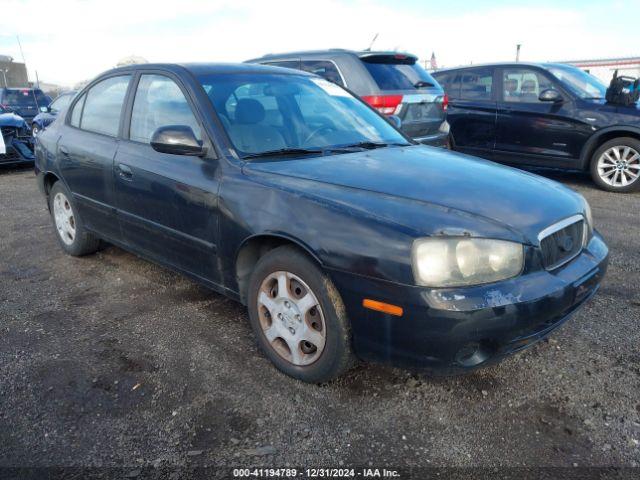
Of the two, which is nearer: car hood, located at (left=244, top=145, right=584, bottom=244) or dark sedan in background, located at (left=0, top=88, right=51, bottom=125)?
car hood, located at (left=244, top=145, right=584, bottom=244)

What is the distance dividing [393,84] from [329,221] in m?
4.31

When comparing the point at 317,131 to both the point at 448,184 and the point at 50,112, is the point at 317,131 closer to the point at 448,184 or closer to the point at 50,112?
the point at 448,184

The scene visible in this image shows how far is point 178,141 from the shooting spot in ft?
9.10

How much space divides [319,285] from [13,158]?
919cm

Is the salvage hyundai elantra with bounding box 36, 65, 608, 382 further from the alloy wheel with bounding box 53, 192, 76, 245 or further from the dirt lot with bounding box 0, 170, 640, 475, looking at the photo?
the alloy wheel with bounding box 53, 192, 76, 245

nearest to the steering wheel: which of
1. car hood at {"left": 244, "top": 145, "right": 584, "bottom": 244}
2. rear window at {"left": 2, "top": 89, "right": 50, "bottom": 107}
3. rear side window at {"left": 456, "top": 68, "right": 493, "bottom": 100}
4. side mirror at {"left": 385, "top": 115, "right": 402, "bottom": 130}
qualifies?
car hood at {"left": 244, "top": 145, "right": 584, "bottom": 244}

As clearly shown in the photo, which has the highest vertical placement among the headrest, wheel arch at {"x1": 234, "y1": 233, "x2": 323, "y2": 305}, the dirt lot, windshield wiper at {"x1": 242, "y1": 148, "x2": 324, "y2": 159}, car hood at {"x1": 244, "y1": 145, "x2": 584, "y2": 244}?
the headrest

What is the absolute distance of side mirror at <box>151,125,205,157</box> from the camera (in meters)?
2.78

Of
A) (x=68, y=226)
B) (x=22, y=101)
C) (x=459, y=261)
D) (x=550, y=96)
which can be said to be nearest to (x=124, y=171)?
(x=68, y=226)

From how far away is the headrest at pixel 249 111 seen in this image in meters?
3.01

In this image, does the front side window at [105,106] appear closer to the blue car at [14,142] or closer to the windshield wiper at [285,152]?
the windshield wiper at [285,152]

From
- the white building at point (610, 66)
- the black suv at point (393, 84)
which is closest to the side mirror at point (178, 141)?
the black suv at point (393, 84)

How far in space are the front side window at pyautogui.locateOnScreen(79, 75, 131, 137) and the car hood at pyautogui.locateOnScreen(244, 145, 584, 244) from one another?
5.15 ft

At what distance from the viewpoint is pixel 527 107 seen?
23.7 feet
